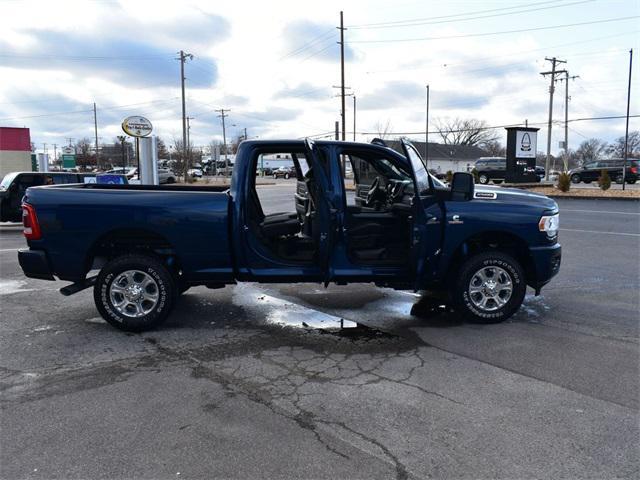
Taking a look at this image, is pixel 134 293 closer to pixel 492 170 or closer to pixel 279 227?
pixel 279 227

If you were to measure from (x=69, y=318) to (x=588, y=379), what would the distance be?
530cm

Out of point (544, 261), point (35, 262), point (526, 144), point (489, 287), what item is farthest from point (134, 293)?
point (526, 144)

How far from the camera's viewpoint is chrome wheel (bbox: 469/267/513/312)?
18.5 ft

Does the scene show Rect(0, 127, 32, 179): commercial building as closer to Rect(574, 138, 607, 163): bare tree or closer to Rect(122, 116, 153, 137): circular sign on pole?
Rect(122, 116, 153, 137): circular sign on pole

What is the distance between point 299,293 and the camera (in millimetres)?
7188

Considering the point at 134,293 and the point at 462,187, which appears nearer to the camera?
the point at 134,293

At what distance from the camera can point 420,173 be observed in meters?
5.59

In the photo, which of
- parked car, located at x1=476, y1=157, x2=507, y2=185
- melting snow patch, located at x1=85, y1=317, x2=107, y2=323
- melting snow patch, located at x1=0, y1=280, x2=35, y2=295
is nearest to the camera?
melting snow patch, located at x1=85, y1=317, x2=107, y2=323

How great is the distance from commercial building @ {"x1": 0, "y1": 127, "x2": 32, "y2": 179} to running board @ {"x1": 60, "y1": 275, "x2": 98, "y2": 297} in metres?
35.0

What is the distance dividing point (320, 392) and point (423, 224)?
2249 mm

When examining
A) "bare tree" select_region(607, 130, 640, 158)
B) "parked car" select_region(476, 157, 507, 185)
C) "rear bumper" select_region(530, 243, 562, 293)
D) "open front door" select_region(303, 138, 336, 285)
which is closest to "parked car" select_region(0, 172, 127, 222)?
"open front door" select_region(303, 138, 336, 285)

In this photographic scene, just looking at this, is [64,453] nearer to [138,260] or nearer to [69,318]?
[138,260]

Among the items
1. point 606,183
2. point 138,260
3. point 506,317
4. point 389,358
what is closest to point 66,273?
point 138,260

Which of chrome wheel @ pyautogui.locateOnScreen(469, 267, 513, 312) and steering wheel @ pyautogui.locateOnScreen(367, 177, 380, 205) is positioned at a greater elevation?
steering wheel @ pyautogui.locateOnScreen(367, 177, 380, 205)
